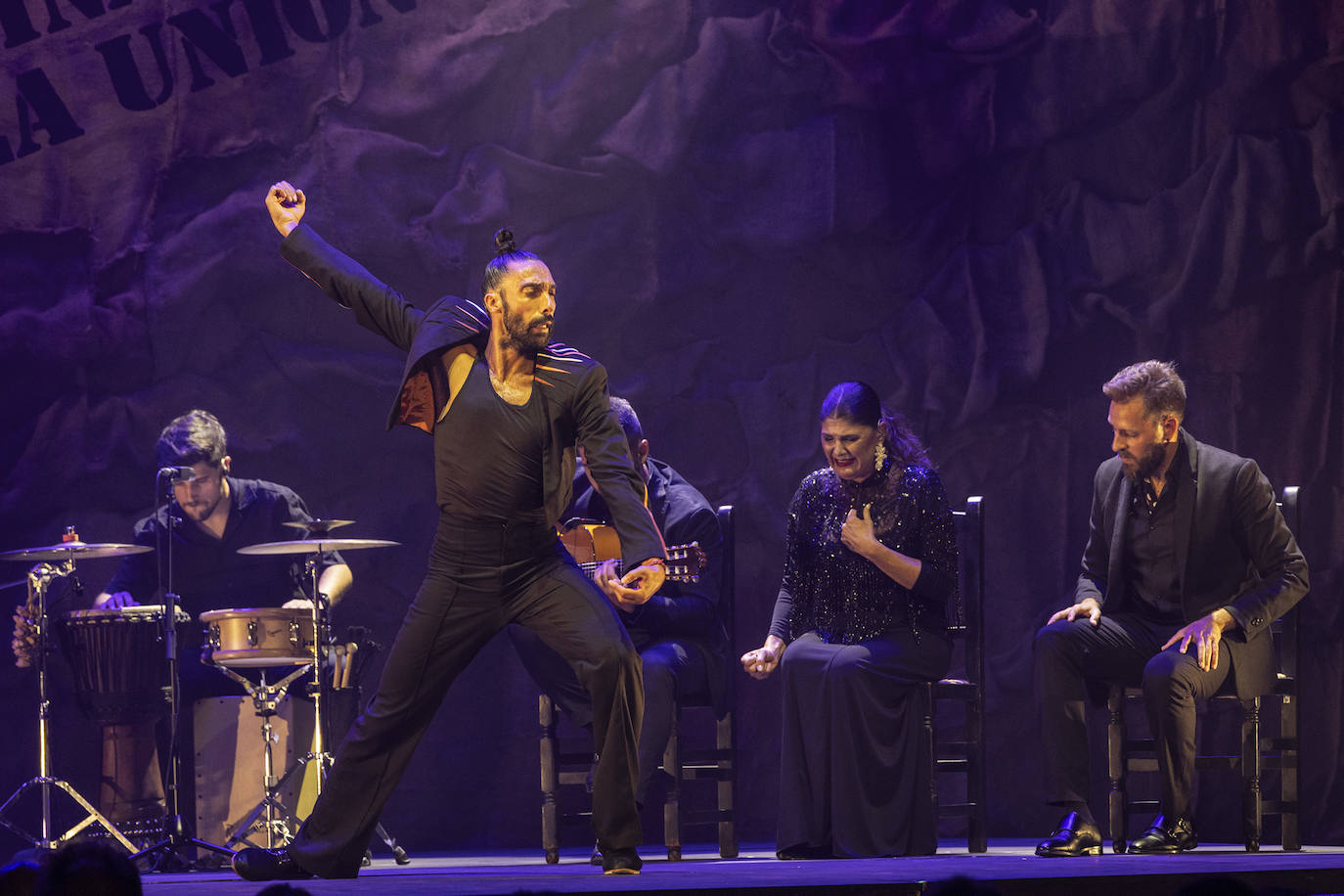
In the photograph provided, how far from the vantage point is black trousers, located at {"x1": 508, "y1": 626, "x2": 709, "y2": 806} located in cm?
527

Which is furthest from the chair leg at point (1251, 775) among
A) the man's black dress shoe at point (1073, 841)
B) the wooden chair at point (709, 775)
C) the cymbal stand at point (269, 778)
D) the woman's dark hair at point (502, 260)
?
the cymbal stand at point (269, 778)

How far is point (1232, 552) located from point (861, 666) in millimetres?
1325

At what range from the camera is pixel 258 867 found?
370cm

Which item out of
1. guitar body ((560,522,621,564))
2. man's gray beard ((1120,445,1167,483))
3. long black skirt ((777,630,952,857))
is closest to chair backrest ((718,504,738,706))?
guitar body ((560,522,621,564))

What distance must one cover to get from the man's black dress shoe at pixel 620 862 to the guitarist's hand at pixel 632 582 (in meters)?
0.66


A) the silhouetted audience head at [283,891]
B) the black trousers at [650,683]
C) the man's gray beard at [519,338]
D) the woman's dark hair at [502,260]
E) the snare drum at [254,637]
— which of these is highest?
the woman's dark hair at [502,260]

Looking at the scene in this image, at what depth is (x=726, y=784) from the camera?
18.2ft

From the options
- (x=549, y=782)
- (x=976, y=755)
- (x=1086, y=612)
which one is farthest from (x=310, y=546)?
(x=1086, y=612)

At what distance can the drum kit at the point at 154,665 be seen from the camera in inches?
220

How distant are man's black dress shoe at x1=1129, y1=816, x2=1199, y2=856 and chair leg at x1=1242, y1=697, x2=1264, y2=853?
0.30 m

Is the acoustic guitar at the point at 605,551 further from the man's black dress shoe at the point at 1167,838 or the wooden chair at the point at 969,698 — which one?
the man's black dress shoe at the point at 1167,838

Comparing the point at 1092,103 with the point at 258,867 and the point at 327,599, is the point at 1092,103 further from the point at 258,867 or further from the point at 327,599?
the point at 258,867

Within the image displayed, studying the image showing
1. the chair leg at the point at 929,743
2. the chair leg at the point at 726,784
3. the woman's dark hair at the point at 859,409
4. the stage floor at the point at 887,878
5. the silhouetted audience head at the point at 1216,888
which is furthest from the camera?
the chair leg at the point at 726,784

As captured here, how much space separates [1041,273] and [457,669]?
3749mm
